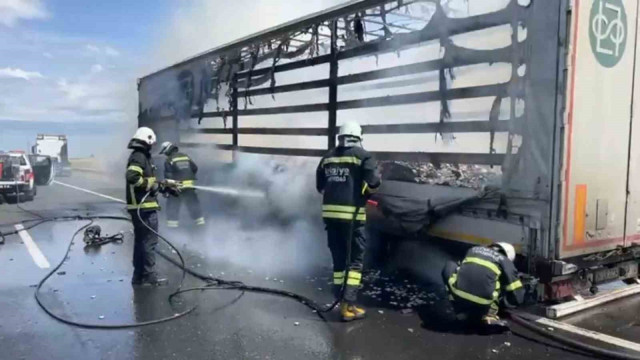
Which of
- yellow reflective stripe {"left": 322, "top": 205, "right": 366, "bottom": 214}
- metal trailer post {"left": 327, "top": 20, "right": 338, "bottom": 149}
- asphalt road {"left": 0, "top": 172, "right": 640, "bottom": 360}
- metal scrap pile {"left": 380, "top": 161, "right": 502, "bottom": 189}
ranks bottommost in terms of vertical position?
asphalt road {"left": 0, "top": 172, "right": 640, "bottom": 360}

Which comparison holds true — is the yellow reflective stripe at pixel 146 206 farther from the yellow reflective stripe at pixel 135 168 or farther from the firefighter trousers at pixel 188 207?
the firefighter trousers at pixel 188 207

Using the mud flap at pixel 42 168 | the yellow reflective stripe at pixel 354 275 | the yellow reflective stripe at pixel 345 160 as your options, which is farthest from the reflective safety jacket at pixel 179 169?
the mud flap at pixel 42 168

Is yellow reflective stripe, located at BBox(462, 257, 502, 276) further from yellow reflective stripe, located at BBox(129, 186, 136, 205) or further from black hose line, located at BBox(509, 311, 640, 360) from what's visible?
yellow reflective stripe, located at BBox(129, 186, 136, 205)

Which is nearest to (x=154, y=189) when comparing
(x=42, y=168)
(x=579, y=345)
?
(x=579, y=345)

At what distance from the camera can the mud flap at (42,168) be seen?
861 inches

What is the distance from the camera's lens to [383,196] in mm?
5828

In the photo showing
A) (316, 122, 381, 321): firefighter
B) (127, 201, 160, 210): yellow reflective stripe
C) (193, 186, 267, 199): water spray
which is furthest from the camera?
(193, 186, 267, 199): water spray

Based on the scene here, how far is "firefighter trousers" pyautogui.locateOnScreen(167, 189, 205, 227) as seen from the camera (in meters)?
8.56

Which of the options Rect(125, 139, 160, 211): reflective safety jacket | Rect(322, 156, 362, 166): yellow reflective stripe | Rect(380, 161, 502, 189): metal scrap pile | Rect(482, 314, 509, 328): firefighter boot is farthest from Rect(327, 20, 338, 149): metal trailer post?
Rect(482, 314, 509, 328): firefighter boot

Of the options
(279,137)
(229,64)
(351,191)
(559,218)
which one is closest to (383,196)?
(351,191)

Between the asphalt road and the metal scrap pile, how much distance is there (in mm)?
834

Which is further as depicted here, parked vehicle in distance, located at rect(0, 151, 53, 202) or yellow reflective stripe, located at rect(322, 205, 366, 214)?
parked vehicle in distance, located at rect(0, 151, 53, 202)

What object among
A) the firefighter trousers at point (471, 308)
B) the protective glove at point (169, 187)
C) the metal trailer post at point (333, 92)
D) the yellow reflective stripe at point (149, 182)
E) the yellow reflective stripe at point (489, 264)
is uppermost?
the metal trailer post at point (333, 92)

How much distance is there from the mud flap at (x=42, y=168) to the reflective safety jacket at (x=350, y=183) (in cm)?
2050
